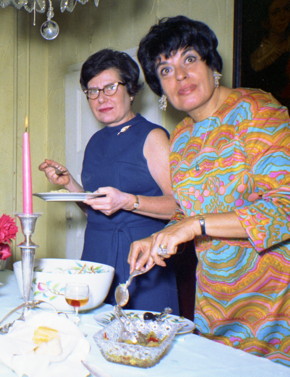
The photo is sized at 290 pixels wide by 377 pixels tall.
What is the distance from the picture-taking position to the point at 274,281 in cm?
136

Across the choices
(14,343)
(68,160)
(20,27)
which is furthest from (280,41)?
(20,27)

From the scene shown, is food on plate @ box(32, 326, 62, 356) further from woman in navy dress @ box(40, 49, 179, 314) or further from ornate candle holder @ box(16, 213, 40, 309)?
woman in navy dress @ box(40, 49, 179, 314)

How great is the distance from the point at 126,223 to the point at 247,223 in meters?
0.82

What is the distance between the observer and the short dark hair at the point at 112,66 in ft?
6.75

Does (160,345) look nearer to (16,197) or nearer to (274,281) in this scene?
(274,281)

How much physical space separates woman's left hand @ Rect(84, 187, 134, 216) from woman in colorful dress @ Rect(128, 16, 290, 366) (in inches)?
10.5

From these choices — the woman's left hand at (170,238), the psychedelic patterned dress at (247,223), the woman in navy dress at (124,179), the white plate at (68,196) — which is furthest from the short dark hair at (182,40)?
the woman's left hand at (170,238)

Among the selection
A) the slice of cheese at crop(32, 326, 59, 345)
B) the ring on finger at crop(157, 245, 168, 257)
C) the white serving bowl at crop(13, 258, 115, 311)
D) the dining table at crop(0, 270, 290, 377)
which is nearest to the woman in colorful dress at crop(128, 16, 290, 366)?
the ring on finger at crop(157, 245, 168, 257)

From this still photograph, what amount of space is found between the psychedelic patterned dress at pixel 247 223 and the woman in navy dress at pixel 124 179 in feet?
1.20

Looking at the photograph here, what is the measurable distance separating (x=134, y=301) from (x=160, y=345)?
91 cm

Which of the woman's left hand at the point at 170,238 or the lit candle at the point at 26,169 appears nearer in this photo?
the lit candle at the point at 26,169

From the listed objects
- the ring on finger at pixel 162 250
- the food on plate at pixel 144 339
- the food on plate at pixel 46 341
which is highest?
the ring on finger at pixel 162 250

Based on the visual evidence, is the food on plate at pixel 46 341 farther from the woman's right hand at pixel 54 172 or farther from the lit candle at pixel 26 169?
the woman's right hand at pixel 54 172

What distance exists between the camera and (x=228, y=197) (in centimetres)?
142
